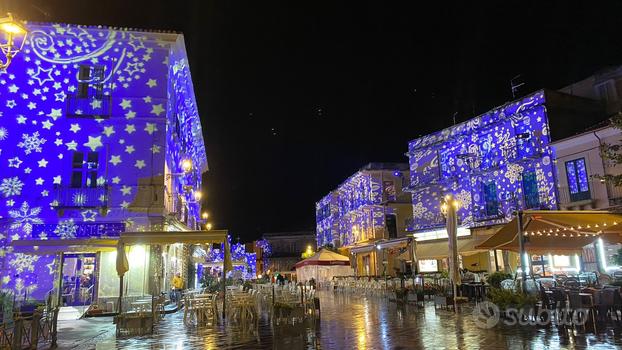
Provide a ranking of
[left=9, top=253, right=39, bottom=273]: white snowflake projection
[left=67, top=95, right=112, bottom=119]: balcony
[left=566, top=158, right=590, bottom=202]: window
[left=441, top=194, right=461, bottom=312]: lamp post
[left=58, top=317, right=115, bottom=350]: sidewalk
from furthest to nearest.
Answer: [left=566, top=158, right=590, bottom=202]: window, [left=67, top=95, right=112, bottom=119]: balcony, [left=9, top=253, right=39, bottom=273]: white snowflake projection, [left=441, top=194, right=461, bottom=312]: lamp post, [left=58, top=317, right=115, bottom=350]: sidewalk

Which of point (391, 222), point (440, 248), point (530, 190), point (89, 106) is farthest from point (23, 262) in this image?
point (391, 222)

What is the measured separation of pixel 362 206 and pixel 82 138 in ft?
93.5

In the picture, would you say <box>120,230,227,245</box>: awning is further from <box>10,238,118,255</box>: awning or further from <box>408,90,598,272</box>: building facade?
<box>408,90,598,272</box>: building facade

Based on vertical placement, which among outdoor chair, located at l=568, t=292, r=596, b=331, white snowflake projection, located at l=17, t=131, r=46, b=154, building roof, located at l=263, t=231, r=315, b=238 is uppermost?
building roof, located at l=263, t=231, r=315, b=238

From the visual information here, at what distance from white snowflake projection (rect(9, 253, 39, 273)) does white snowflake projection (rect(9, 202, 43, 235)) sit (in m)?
0.92

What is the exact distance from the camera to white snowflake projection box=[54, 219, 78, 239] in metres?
18.2

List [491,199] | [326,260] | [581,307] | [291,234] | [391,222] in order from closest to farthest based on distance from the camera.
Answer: [581,307] < [491,199] < [326,260] < [391,222] < [291,234]

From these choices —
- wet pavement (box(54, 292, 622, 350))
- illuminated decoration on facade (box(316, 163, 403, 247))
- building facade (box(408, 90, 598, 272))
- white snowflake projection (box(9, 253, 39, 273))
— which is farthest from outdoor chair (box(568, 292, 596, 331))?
illuminated decoration on facade (box(316, 163, 403, 247))

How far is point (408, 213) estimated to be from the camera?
42.1 m

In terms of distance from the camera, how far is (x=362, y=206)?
1719 inches

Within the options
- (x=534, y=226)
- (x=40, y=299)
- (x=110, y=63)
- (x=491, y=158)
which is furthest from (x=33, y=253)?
(x=491, y=158)

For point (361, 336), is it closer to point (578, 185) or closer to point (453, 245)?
point (453, 245)

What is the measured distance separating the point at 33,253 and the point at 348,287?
1879cm

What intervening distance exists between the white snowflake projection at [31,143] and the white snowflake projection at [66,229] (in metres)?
3.12
